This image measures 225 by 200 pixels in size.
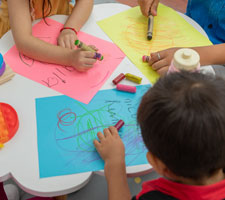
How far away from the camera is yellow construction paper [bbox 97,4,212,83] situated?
85 cm

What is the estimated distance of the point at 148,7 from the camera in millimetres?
938

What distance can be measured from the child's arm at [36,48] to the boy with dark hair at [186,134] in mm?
374

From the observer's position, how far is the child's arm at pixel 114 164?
0.58 meters

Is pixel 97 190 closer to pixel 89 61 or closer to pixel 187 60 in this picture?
pixel 89 61

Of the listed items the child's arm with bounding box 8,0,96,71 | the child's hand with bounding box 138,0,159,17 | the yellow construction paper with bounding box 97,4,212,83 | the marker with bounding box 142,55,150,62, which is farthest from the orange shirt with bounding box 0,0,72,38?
the marker with bounding box 142,55,150,62

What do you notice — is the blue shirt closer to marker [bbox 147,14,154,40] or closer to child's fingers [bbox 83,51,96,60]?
marker [bbox 147,14,154,40]

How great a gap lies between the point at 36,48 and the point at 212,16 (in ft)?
2.34

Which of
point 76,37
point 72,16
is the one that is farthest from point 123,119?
point 72,16

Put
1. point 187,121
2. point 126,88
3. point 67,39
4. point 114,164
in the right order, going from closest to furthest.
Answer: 1. point 187,121
2. point 114,164
3. point 126,88
4. point 67,39

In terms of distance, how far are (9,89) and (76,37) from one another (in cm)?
28

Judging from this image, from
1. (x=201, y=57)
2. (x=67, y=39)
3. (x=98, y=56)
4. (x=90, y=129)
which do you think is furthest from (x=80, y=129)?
(x=201, y=57)

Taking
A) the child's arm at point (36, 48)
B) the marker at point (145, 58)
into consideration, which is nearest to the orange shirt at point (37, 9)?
the child's arm at point (36, 48)

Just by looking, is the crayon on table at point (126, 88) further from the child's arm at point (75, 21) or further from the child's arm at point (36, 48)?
the child's arm at point (75, 21)

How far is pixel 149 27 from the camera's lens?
2.94 feet
